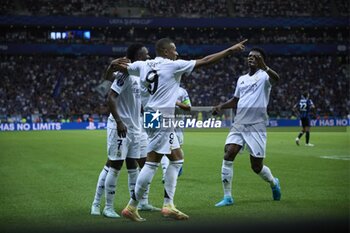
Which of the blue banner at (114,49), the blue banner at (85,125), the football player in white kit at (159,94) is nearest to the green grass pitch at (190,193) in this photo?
the football player in white kit at (159,94)

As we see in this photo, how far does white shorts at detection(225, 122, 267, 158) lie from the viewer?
930 centimetres

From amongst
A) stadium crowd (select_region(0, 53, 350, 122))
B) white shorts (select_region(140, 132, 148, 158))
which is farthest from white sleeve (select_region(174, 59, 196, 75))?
stadium crowd (select_region(0, 53, 350, 122))

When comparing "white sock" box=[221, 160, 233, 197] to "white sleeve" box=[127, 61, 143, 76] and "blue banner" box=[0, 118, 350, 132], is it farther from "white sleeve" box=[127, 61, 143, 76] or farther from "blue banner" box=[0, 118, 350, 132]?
"blue banner" box=[0, 118, 350, 132]

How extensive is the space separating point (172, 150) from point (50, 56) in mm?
37930

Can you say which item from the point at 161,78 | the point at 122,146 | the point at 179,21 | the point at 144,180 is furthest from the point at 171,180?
the point at 179,21

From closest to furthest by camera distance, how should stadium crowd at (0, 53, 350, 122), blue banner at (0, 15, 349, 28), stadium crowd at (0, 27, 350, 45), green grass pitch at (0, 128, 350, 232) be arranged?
green grass pitch at (0, 128, 350, 232)
blue banner at (0, 15, 349, 28)
stadium crowd at (0, 27, 350, 45)
stadium crowd at (0, 53, 350, 122)

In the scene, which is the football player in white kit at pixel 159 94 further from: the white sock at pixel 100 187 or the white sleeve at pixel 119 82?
the white sock at pixel 100 187

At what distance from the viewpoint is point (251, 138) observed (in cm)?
935

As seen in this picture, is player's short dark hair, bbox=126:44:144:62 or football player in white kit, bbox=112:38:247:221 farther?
player's short dark hair, bbox=126:44:144:62

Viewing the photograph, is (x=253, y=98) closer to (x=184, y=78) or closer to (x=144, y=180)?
(x=144, y=180)

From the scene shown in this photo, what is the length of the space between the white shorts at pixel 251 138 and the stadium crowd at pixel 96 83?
995 inches

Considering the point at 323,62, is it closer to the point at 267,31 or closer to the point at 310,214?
the point at 267,31

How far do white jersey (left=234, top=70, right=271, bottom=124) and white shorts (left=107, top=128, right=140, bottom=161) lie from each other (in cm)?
205

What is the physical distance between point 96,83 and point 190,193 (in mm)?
32465
